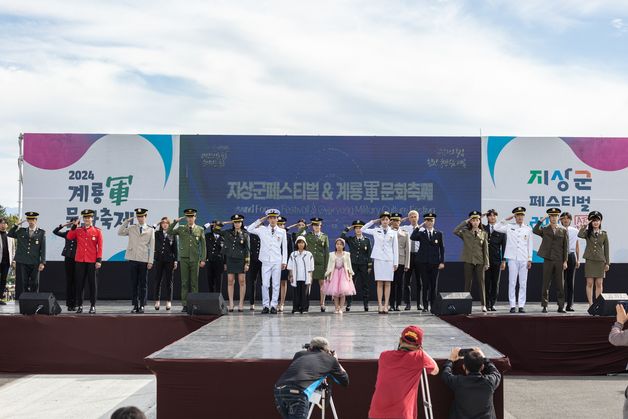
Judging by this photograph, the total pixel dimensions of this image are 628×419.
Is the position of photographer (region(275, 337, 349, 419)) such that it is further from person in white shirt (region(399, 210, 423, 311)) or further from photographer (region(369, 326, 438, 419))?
person in white shirt (region(399, 210, 423, 311))

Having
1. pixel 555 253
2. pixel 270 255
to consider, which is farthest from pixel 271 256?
pixel 555 253

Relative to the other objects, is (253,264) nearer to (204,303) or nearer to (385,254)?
(204,303)

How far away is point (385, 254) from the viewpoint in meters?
11.5

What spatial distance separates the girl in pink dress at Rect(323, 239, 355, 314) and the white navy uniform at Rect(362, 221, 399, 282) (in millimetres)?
419

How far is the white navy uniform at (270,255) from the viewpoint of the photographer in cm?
A: 1165

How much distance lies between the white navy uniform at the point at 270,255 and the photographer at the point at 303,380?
6.17 m

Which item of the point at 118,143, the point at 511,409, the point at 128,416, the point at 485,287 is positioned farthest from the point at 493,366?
the point at 118,143

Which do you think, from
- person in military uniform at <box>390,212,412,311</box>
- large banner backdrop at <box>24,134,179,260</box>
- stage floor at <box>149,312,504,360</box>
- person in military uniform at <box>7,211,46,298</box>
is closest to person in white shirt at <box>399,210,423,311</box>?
person in military uniform at <box>390,212,412,311</box>

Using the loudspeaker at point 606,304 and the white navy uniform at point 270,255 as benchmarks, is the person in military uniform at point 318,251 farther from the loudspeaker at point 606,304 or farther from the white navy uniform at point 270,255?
the loudspeaker at point 606,304

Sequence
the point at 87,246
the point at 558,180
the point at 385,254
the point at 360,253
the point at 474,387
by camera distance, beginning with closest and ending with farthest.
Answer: the point at 474,387 < the point at 385,254 < the point at 87,246 < the point at 360,253 < the point at 558,180

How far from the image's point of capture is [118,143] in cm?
1495

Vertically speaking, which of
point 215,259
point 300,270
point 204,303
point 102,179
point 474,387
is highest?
point 102,179

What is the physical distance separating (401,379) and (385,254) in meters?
6.11

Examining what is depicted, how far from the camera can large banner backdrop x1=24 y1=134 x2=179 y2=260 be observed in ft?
48.2
